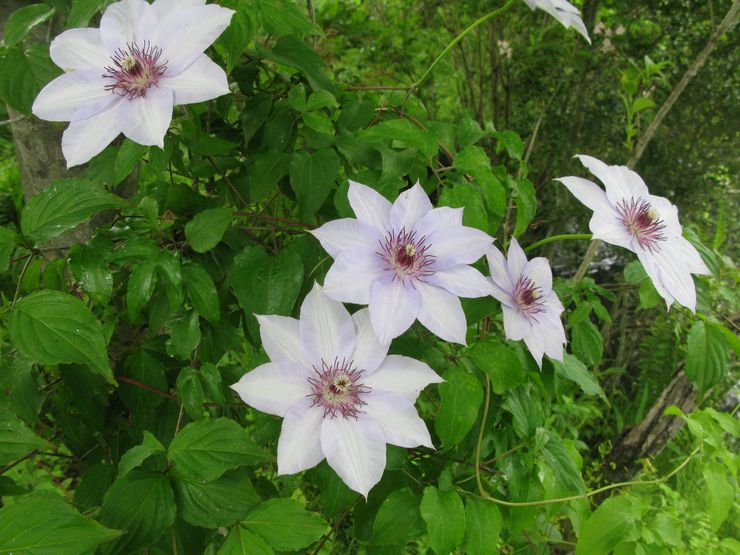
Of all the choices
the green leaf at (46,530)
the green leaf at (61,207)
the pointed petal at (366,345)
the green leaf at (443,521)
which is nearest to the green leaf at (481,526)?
the green leaf at (443,521)

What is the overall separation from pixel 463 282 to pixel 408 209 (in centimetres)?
8

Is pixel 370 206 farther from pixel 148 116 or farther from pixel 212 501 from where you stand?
pixel 212 501

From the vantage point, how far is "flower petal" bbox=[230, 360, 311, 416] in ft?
1.56

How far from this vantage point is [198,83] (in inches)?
18.8

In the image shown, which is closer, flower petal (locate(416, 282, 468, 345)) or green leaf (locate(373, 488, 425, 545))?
flower petal (locate(416, 282, 468, 345))

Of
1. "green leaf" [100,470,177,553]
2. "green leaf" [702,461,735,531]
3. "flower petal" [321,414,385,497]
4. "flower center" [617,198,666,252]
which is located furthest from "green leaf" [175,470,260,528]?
"green leaf" [702,461,735,531]

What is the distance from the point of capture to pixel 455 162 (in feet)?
1.91

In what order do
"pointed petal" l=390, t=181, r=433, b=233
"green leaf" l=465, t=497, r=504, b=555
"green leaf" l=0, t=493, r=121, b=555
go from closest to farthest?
"green leaf" l=0, t=493, r=121, b=555 < "pointed petal" l=390, t=181, r=433, b=233 < "green leaf" l=465, t=497, r=504, b=555

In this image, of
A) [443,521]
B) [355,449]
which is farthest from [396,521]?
[355,449]

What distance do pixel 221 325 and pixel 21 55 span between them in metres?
0.35

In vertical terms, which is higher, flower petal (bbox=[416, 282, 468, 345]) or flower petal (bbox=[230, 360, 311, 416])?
flower petal (bbox=[416, 282, 468, 345])

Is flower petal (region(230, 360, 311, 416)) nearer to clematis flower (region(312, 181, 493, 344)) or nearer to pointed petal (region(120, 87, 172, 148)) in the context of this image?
clematis flower (region(312, 181, 493, 344))

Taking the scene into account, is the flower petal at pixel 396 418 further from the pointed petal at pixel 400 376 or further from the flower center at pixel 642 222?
the flower center at pixel 642 222

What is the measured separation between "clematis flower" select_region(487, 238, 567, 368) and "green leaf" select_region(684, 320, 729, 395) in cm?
21
